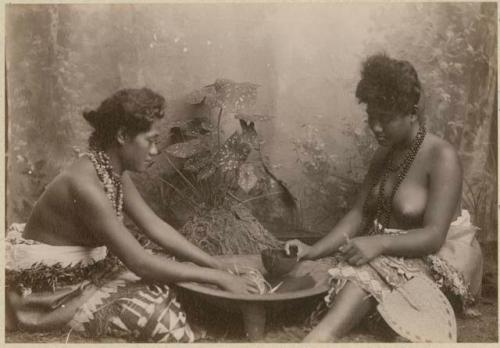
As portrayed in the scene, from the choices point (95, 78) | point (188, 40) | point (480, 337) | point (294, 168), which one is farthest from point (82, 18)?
point (480, 337)

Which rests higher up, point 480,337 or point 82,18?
point 82,18

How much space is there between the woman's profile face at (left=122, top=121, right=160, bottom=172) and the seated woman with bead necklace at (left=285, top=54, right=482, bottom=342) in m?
0.78

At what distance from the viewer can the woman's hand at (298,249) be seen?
269 cm

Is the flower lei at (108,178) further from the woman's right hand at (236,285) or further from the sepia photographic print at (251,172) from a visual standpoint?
the woman's right hand at (236,285)

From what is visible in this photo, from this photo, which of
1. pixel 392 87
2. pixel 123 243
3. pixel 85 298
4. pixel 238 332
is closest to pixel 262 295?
pixel 238 332

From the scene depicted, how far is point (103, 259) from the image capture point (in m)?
2.66

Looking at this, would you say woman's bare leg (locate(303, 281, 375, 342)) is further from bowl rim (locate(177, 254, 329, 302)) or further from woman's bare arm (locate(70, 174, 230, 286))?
woman's bare arm (locate(70, 174, 230, 286))

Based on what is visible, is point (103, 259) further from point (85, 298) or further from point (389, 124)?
point (389, 124)

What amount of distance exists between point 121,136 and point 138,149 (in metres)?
0.10

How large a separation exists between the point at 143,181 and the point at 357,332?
135 centimetres

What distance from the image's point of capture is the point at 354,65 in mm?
2992

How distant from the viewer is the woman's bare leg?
2.48m

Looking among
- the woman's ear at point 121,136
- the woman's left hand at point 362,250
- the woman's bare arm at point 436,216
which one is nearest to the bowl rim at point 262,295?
the woman's left hand at point 362,250

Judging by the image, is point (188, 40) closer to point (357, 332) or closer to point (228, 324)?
point (228, 324)
